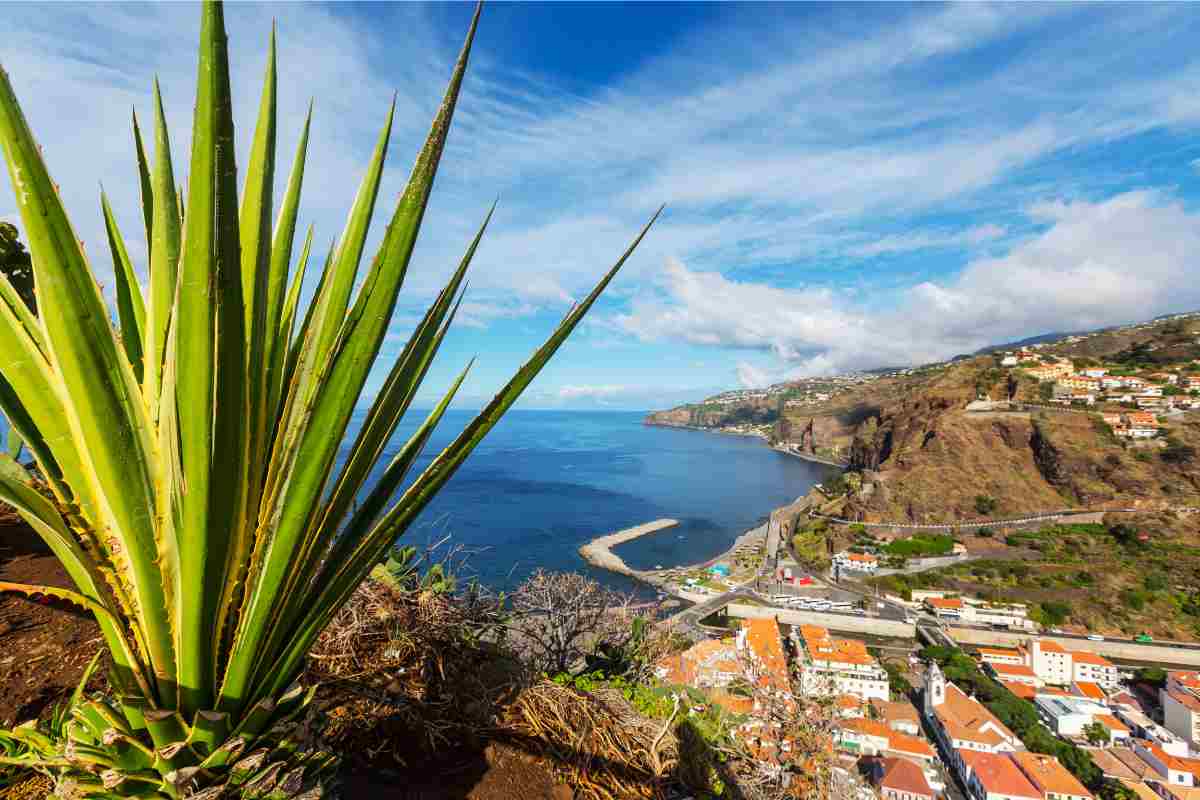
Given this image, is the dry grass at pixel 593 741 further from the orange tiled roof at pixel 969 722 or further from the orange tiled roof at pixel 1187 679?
the orange tiled roof at pixel 1187 679

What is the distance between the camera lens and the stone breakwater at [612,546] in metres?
35.4

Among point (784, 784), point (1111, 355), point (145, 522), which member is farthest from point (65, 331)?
point (1111, 355)

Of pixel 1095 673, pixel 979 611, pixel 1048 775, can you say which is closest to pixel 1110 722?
pixel 1095 673

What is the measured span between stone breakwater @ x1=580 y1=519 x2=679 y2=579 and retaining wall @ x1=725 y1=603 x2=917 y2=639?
6882mm

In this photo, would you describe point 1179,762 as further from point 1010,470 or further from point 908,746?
point 1010,470

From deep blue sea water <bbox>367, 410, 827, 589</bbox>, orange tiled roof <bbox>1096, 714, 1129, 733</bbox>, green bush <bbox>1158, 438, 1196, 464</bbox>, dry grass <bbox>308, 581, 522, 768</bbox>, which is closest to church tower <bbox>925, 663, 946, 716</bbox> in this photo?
orange tiled roof <bbox>1096, 714, 1129, 733</bbox>

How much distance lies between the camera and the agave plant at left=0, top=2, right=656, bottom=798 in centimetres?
51

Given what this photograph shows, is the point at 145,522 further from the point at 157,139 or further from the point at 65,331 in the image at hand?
the point at 157,139

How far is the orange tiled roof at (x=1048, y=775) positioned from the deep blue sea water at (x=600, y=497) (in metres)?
15.3

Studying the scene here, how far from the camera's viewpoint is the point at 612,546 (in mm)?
40594

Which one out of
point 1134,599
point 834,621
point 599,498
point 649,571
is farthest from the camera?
point 599,498

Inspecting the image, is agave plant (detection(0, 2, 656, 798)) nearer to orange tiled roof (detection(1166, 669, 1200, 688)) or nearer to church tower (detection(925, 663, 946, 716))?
church tower (detection(925, 663, 946, 716))

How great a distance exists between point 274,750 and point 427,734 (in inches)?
39.3

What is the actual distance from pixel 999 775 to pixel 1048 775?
1.63m
